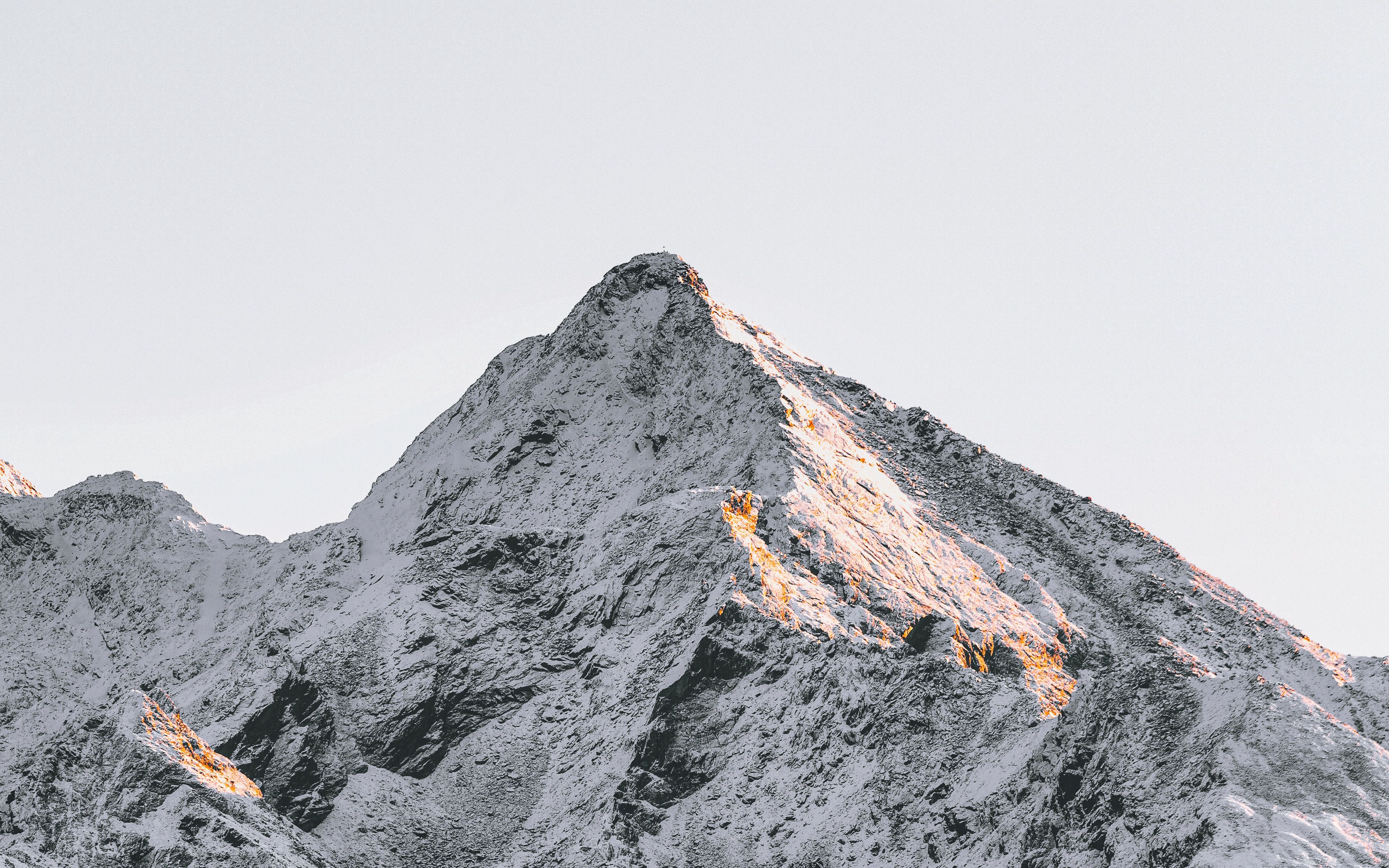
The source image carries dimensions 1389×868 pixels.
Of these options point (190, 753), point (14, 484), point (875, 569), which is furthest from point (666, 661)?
point (14, 484)

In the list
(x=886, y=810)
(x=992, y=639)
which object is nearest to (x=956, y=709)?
(x=886, y=810)

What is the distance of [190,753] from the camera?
109 metres

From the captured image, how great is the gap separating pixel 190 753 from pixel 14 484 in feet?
303

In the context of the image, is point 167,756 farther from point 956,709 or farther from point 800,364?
point 800,364

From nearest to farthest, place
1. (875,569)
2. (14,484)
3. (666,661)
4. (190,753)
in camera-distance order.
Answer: (190,753) < (666,661) < (875,569) < (14,484)

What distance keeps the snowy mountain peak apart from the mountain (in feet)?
30.4

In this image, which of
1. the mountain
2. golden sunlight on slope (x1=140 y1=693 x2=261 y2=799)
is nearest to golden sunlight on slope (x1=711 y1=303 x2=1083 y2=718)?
the mountain

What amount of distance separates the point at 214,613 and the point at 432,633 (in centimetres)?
4283

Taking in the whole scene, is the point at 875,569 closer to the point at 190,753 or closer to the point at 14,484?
the point at 190,753

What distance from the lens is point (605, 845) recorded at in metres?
106

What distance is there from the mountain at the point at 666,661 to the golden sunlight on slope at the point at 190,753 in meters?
0.31

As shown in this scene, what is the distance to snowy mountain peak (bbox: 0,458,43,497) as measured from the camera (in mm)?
185375

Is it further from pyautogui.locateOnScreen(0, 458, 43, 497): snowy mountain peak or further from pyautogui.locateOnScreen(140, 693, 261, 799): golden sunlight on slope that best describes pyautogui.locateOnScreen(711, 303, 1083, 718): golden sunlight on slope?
pyautogui.locateOnScreen(0, 458, 43, 497): snowy mountain peak

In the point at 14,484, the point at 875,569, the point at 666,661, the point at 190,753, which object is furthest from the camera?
the point at 14,484
